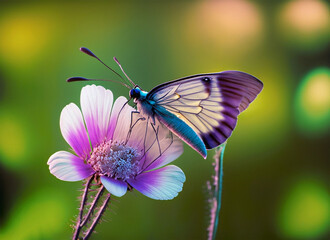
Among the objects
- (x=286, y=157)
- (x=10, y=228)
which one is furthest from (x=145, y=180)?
(x=286, y=157)

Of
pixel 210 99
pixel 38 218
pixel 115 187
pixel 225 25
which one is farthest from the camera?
pixel 225 25

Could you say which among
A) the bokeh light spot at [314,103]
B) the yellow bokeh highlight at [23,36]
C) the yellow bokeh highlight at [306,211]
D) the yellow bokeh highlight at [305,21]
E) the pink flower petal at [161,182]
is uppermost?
the yellow bokeh highlight at [23,36]

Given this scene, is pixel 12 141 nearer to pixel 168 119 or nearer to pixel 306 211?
pixel 168 119

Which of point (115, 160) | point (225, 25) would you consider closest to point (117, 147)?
point (115, 160)

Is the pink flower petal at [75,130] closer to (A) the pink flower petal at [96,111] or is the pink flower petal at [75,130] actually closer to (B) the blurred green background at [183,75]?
(A) the pink flower petal at [96,111]

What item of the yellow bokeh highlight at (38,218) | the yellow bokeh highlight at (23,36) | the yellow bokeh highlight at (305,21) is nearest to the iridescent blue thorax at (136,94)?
the yellow bokeh highlight at (38,218)

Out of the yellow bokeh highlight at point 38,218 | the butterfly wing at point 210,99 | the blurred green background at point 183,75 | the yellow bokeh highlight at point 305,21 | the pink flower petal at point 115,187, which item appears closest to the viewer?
the pink flower petal at point 115,187
